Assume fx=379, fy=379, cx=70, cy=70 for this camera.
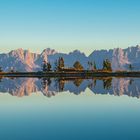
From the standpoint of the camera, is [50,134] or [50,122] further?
[50,122]

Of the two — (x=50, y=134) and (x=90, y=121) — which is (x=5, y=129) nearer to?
(x=50, y=134)

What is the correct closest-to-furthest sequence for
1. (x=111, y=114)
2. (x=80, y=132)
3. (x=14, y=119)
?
(x=80, y=132), (x=14, y=119), (x=111, y=114)

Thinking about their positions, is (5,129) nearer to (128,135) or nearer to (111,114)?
(128,135)

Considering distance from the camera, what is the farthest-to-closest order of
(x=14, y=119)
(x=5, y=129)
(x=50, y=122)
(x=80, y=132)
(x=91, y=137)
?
(x=14, y=119), (x=50, y=122), (x=5, y=129), (x=80, y=132), (x=91, y=137)

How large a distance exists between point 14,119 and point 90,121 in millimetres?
10352

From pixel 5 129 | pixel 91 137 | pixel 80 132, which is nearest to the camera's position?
pixel 91 137

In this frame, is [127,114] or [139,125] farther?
[127,114]

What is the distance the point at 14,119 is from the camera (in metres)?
49.8

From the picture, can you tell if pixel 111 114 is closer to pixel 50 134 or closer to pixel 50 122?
pixel 50 122

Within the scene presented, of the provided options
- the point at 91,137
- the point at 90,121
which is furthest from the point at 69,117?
the point at 91,137

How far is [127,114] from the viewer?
52781mm

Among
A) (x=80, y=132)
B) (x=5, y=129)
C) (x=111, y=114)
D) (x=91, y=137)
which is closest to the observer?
(x=91, y=137)

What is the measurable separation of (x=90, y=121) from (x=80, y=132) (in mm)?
8037

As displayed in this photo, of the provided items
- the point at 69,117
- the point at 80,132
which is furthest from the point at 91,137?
the point at 69,117
